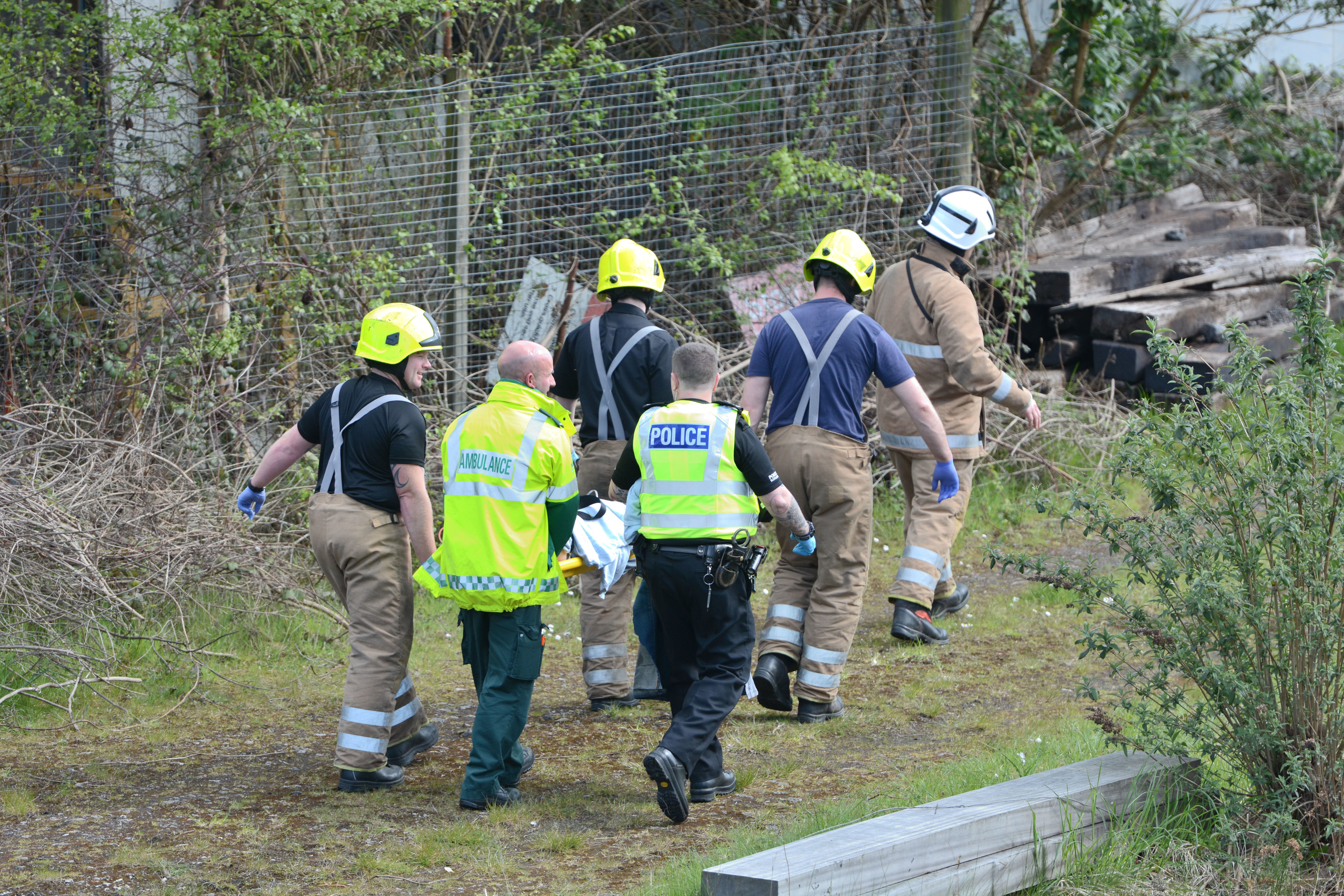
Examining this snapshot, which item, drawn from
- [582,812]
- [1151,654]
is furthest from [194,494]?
[1151,654]

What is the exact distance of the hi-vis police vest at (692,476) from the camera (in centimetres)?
440

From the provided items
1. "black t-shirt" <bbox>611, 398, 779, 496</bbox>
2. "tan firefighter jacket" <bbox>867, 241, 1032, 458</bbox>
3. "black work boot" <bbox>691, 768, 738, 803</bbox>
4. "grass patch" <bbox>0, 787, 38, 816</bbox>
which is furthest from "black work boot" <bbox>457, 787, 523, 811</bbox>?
"tan firefighter jacket" <bbox>867, 241, 1032, 458</bbox>

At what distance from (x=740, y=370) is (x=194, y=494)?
3810mm

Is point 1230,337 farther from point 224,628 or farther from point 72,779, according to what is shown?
point 224,628

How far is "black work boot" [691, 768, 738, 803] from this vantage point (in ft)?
14.8

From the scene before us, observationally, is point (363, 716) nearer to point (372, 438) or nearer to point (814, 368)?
point (372, 438)

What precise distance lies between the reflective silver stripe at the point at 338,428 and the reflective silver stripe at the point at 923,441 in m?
2.82

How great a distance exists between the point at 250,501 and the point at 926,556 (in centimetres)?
333

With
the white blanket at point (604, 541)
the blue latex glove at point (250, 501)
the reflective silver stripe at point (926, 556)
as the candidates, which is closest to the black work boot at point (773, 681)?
the white blanket at point (604, 541)

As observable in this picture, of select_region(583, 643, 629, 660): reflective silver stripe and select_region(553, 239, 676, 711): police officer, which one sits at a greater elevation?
select_region(553, 239, 676, 711): police officer

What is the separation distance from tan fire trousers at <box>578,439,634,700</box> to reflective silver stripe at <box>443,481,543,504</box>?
1.09 metres

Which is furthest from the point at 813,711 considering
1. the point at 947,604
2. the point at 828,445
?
the point at 947,604

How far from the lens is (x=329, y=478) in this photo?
473 centimetres

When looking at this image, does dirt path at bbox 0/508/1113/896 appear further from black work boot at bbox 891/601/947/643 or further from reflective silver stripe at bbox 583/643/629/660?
reflective silver stripe at bbox 583/643/629/660
